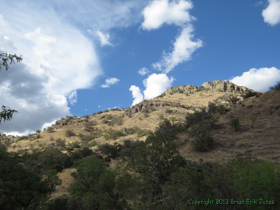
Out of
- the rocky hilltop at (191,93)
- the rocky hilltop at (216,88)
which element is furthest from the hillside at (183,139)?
the rocky hilltop at (216,88)

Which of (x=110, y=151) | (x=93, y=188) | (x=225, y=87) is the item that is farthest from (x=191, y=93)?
(x=93, y=188)

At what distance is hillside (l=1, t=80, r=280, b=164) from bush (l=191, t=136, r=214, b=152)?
80 centimetres

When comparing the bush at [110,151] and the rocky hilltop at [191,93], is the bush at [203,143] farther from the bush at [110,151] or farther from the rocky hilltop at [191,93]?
the rocky hilltop at [191,93]

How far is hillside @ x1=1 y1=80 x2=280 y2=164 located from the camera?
80.2ft

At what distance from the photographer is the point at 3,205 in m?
12.2

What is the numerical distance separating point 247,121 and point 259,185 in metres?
26.2

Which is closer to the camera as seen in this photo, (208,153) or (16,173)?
(16,173)

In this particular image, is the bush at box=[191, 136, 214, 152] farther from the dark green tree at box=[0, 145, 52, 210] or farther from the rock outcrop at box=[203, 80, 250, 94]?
the rock outcrop at box=[203, 80, 250, 94]

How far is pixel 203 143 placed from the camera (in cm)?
2641

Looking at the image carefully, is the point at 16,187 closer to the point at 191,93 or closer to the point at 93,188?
the point at 93,188

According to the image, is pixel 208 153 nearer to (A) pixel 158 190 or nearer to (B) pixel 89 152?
(A) pixel 158 190

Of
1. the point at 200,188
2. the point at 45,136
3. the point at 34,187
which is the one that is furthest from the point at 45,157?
the point at 200,188

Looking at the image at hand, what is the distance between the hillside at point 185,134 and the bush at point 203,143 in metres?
0.80

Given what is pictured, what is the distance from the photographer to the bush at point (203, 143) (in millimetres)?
26031
